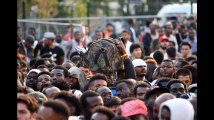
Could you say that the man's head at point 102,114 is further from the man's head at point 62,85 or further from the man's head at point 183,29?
the man's head at point 183,29

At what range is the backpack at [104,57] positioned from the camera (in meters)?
12.5

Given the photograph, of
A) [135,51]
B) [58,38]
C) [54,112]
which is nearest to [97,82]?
[54,112]

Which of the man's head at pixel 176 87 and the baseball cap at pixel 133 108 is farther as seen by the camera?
the man's head at pixel 176 87

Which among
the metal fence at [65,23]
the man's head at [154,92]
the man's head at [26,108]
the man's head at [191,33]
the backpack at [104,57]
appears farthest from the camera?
the metal fence at [65,23]

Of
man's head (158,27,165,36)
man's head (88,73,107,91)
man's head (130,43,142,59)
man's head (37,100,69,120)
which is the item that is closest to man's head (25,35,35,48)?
man's head (158,27,165,36)

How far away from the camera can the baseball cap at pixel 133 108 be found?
8714 millimetres

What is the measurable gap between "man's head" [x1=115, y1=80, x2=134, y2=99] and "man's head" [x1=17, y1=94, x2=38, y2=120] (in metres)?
2.40

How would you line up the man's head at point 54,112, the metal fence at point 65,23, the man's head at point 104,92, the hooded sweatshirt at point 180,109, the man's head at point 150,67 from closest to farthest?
the hooded sweatshirt at point 180,109, the man's head at point 54,112, the man's head at point 104,92, the man's head at point 150,67, the metal fence at point 65,23

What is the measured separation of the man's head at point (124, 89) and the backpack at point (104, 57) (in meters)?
1.12

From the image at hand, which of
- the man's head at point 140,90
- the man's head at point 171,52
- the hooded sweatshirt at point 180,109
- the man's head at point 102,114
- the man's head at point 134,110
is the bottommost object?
the man's head at point 171,52

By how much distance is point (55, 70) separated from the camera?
13.4 meters

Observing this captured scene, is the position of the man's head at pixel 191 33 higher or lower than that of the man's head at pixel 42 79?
higher

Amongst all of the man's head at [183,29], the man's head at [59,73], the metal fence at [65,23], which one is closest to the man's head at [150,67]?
the man's head at [59,73]

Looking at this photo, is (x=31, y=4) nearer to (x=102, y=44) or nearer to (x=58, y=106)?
(x=102, y=44)
